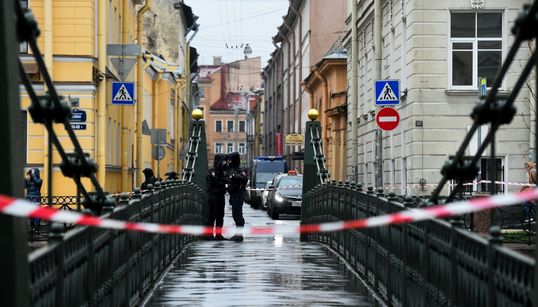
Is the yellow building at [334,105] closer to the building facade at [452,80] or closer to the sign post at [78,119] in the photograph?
the building facade at [452,80]

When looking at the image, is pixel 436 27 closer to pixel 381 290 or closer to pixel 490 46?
pixel 490 46

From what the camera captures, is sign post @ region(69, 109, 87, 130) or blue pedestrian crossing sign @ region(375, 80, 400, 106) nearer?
blue pedestrian crossing sign @ region(375, 80, 400, 106)

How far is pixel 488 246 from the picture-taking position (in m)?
5.83

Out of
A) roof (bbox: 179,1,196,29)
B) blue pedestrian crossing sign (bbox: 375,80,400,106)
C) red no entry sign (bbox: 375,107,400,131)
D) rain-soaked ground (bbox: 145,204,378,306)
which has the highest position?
A: roof (bbox: 179,1,196,29)

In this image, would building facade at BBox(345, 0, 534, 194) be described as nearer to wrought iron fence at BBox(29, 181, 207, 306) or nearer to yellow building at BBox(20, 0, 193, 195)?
yellow building at BBox(20, 0, 193, 195)

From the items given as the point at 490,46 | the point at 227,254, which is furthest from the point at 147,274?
the point at 490,46

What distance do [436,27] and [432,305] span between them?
858 inches

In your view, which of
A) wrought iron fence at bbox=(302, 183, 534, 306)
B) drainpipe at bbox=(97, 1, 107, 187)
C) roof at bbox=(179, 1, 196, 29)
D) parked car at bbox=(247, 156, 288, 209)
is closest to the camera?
wrought iron fence at bbox=(302, 183, 534, 306)

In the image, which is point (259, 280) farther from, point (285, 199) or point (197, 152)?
point (285, 199)

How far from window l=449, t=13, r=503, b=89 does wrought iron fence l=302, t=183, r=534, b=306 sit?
13.8 metres

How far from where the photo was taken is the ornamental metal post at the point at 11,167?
5.33m

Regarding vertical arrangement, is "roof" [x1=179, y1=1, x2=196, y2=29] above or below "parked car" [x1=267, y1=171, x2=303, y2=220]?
above

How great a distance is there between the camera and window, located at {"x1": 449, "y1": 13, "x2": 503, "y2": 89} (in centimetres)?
2861

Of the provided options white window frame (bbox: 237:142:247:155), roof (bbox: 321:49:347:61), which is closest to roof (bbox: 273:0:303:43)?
roof (bbox: 321:49:347:61)
